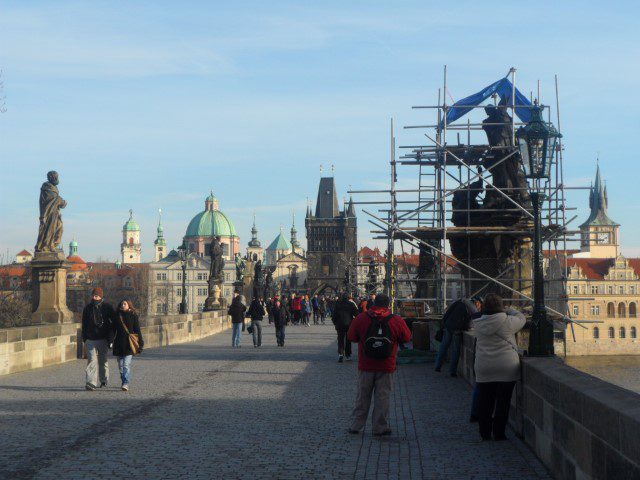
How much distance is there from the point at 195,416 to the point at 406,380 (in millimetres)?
5681

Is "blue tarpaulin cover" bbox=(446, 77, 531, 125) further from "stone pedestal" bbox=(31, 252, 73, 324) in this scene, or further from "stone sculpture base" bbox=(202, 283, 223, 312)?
"stone sculpture base" bbox=(202, 283, 223, 312)

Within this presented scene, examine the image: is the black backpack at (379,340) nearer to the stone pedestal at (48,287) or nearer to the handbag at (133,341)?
the handbag at (133,341)

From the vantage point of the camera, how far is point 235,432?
9.65 m

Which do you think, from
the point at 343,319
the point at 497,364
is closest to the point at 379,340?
the point at 497,364

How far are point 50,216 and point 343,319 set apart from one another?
6274 millimetres

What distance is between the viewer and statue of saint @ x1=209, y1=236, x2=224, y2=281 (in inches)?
1779

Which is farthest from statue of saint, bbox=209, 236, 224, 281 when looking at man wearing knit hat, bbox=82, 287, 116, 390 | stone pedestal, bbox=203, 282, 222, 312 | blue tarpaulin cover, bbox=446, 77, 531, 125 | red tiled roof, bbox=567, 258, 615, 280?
red tiled roof, bbox=567, 258, 615, 280

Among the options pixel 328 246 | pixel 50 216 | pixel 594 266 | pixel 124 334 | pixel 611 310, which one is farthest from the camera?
pixel 328 246

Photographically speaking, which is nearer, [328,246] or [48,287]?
[48,287]

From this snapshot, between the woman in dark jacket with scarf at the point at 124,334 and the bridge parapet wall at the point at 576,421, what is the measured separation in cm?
624

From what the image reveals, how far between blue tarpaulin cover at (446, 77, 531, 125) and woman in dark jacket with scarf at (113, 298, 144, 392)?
41.6 feet

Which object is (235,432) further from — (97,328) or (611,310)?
(611,310)

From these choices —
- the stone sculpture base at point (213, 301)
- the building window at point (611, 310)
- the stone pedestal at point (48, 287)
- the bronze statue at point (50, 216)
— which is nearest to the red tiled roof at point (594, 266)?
the building window at point (611, 310)

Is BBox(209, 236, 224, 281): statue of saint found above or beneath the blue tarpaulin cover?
beneath
